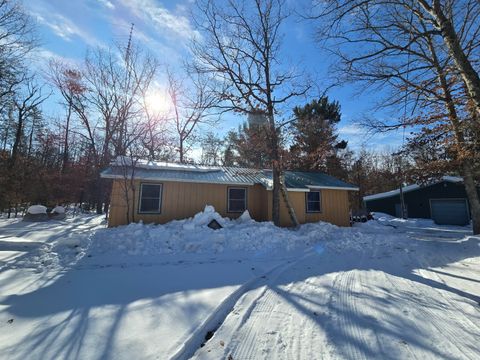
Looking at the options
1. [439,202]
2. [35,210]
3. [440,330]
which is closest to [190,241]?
[440,330]

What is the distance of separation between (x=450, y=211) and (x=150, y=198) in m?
23.2

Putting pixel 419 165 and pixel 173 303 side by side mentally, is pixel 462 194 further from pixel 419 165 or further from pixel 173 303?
pixel 173 303

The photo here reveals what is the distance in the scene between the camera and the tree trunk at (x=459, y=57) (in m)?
4.65

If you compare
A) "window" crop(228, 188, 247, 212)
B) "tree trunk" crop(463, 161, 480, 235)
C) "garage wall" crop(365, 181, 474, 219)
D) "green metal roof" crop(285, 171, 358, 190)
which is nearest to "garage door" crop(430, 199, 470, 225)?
"garage wall" crop(365, 181, 474, 219)

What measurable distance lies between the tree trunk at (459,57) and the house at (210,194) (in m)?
8.89

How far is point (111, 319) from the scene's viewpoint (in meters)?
3.03

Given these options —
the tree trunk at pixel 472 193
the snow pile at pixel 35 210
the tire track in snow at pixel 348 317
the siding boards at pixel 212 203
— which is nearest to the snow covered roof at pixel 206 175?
the siding boards at pixel 212 203

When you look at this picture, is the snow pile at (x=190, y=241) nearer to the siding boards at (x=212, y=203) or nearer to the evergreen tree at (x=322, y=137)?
the siding boards at (x=212, y=203)

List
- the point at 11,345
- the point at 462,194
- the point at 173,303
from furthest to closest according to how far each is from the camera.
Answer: the point at 462,194 → the point at 173,303 → the point at 11,345

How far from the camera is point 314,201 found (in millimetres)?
15078

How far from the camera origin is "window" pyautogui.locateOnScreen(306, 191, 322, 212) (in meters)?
14.9

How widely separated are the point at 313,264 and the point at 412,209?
861 inches

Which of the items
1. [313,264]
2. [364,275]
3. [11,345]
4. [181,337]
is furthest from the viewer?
[313,264]

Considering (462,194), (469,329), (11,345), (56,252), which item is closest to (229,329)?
(11,345)
